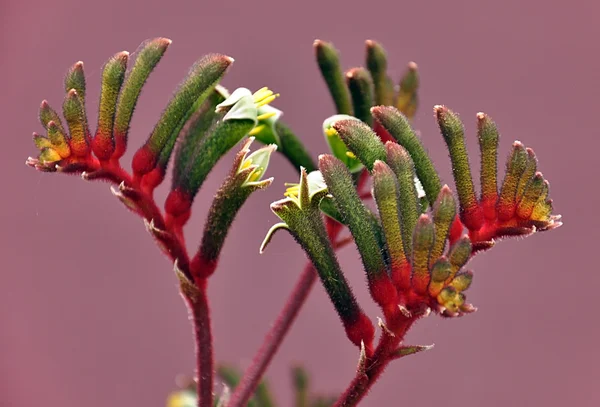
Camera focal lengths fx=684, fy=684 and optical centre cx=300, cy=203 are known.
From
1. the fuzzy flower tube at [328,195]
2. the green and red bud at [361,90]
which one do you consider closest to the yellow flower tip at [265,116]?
the fuzzy flower tube at [328,195]

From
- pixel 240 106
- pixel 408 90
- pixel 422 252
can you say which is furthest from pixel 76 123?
pixel 408 90

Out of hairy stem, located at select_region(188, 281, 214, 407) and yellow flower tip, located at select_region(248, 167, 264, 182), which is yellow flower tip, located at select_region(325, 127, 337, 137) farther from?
hairy stem, located at select_region(188, 281, 214, 407)

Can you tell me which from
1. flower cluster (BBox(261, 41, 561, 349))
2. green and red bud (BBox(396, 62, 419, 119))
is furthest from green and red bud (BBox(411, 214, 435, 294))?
green and red bud (BBox(396, 62, 419, 119))

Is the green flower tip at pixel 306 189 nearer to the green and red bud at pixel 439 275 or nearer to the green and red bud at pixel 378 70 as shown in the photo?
the green and red bud at pixel 439 275

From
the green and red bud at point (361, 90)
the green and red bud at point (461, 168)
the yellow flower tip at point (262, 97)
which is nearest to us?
the green and red bud at point (461, 168)

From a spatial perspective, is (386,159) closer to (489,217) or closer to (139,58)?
(489,217)

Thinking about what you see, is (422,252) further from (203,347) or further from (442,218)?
(203,347)

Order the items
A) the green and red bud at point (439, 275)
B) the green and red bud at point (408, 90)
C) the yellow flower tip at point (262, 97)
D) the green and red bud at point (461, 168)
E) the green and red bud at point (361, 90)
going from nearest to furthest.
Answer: the green and red bud at point (439, 275), the green and red bud at point (461, 168), the yellow flower tip at point (262, 97), the green and red bud at point (361, 90), the green and red bud at point (408, 90)

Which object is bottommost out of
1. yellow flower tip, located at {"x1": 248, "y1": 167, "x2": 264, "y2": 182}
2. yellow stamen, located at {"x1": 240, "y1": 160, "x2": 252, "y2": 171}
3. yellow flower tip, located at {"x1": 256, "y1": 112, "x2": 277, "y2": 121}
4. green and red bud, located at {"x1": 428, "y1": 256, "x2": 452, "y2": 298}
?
green and red bud, located at {"x1": 428, "y1": 256, "x2": 452, "y2": 298}
